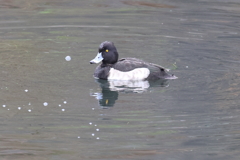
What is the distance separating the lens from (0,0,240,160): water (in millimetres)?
6750

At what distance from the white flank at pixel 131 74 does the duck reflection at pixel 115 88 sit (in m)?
0.11

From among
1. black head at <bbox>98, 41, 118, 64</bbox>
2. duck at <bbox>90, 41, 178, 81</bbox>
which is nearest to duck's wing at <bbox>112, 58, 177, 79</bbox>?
duck at <bbox>90, 41, 178, 81</bbox>

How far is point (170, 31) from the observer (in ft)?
45.8

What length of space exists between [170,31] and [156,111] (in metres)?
6.32

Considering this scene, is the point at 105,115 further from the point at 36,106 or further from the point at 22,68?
the point at 22,68

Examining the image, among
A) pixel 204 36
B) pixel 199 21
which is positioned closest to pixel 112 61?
pixel 204 36

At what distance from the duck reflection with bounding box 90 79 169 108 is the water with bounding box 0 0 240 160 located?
0.02 metres

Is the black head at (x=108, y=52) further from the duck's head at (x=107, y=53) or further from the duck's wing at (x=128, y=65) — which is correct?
the duck's wing at (x=128, y=65)

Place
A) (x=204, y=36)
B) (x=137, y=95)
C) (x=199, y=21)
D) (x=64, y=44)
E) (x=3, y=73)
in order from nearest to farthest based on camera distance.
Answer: (x=137, y=95)
(x=3, y=73)
(x=64, y=44)
(x=204, y=36)
(x=199, y=21)

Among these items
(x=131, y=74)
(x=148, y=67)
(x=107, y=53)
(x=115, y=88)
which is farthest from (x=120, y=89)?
(x=107, y=53)

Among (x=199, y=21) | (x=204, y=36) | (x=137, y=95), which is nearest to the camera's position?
(x=137, y=95)

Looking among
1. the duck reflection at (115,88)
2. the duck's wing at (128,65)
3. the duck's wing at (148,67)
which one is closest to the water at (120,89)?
the duck reflection at (115,88)

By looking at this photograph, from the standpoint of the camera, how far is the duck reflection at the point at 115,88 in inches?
343

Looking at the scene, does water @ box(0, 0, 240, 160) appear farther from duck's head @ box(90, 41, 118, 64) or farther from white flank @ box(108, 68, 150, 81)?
duck's head @ box(90, 41, 118, 64)
